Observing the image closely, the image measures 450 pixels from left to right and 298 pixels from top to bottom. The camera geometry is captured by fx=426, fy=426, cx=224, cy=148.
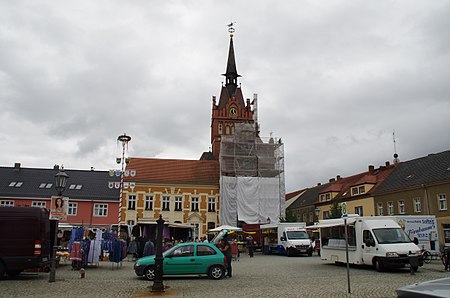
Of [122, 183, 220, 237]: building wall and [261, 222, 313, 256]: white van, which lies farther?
[122, 183, 220, 237]: building wall

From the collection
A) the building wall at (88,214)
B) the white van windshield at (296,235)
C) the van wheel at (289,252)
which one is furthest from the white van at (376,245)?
the building wall at (88,214)

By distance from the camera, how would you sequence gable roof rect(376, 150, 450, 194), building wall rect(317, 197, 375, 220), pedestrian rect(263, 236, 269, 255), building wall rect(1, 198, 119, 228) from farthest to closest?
building wall rect(1, 198, 119, 228)
building wall rect(317, 197, 375, 220)
gable roof rect(376, 150, 450, 194)
pedestrian rect(263, 236, 269, 255)

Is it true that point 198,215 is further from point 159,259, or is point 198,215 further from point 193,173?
point 159,259

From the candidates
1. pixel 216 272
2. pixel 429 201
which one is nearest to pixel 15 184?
Result: pixel 216 272

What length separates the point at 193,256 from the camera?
51.7ft

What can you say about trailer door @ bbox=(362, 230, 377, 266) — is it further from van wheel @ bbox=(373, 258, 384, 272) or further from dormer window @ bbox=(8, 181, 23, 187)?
dormer window @ bbox=(8, 181, 23, 187)

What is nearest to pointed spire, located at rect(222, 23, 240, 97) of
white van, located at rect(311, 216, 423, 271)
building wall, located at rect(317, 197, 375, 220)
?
building wall, located at rect(317, 197, 375, 220)

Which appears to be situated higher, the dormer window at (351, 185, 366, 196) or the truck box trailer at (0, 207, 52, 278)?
the dormer window at (351, 185, 366, 196)

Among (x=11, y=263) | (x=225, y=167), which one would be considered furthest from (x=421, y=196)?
(x=11, y=263)

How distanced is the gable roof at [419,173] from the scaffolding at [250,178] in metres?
11.8

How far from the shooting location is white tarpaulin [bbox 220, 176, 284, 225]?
48594 mm

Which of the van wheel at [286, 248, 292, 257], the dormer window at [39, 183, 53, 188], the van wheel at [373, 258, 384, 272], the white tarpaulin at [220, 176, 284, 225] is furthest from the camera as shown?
the dormer window at [39, 183, 53, 188]

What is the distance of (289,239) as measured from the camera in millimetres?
32312

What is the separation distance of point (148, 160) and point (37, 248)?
39.5 metres
